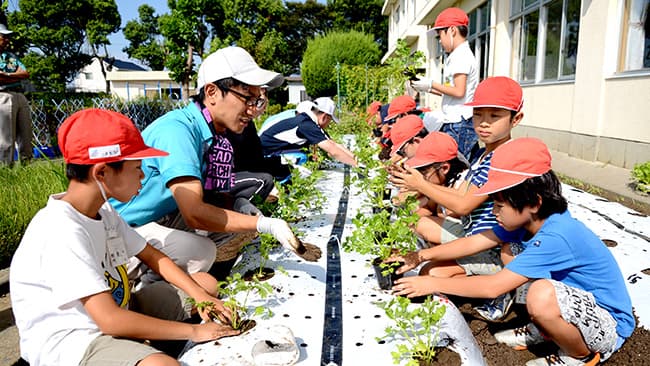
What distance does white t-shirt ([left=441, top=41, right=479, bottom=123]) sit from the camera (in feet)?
11.1

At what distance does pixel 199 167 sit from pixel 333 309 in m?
0.88

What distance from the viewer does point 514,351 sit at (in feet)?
6.07

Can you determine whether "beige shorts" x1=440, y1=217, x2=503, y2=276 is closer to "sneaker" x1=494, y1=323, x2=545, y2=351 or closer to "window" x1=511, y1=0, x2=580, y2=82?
"sneaker" x1=494, y1=323, x2=545, y2=351

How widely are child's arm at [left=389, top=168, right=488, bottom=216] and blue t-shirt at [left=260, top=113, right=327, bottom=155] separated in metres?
2.02

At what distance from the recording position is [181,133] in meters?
2.04

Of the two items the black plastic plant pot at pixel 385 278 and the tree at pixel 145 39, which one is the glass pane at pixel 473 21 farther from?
the tree at pixel 145 39

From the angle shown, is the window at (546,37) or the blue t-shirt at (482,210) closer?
the blue t-shirt at (482,210)

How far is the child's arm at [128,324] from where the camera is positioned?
133cm

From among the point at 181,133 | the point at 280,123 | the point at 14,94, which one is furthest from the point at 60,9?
the point at 181,133

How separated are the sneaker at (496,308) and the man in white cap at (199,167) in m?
0.89

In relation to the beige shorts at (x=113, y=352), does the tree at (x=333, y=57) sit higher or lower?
higher

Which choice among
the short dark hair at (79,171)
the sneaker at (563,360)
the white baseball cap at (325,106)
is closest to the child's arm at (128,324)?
the short dark hair at (79,171)

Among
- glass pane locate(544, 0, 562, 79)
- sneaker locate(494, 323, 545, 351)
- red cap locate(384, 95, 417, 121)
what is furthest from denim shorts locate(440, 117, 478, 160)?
glass pane locate(544, 0, 562, 79)

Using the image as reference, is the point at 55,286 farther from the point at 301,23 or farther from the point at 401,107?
the point at 301,23
